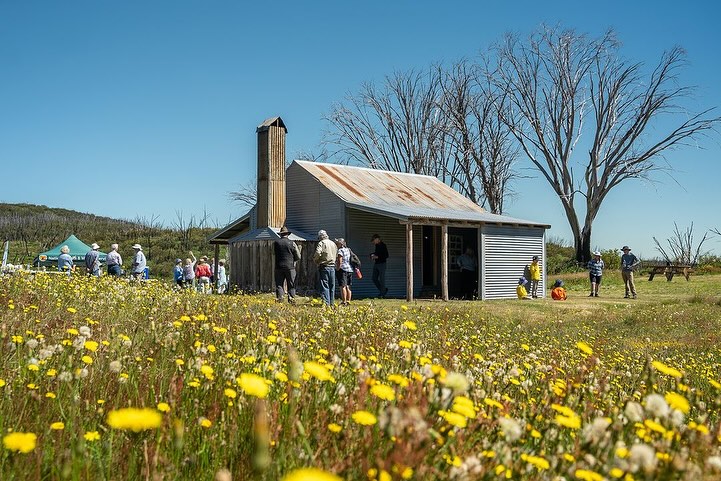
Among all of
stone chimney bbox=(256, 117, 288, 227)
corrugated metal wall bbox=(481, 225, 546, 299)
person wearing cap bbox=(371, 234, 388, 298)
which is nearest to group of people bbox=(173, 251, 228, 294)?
stone chimney bbox=(256, 117, 288, 227)

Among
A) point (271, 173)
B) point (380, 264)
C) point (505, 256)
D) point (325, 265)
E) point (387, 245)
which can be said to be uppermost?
point (271, 173)

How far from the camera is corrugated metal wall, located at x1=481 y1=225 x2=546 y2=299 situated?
22188mm

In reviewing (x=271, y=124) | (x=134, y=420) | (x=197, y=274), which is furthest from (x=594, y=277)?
(x=134, y=420)

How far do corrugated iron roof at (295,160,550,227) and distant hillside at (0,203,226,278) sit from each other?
1450cm

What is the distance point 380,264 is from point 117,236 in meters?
26.5

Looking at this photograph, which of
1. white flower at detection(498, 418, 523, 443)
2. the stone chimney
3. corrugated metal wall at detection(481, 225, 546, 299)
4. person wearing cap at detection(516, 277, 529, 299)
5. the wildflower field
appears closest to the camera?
the wildflower field

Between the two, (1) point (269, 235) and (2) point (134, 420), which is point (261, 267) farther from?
(2) point (134, 420)

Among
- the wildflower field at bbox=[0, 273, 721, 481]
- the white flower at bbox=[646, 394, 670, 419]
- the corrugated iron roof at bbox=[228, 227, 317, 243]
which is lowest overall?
the wildflower field at bbox=[0, 273, 721, 481]

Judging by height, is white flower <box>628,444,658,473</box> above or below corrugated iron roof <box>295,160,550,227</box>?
below

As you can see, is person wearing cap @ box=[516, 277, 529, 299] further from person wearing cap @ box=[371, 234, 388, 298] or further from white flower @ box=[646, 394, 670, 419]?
white flower @ box=[646, 394, 670, 419]

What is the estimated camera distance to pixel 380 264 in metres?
20.7

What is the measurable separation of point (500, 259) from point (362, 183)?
5541 mm

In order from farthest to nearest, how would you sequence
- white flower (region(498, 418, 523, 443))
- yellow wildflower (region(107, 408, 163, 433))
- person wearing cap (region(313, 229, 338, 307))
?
person wearing cap (region(313, 229, 338, 307)) < white flower (region(498, 418, 523, 443)) < yellow wildflower (region(107, 408, 163, 433))

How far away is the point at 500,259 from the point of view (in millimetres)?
22672
